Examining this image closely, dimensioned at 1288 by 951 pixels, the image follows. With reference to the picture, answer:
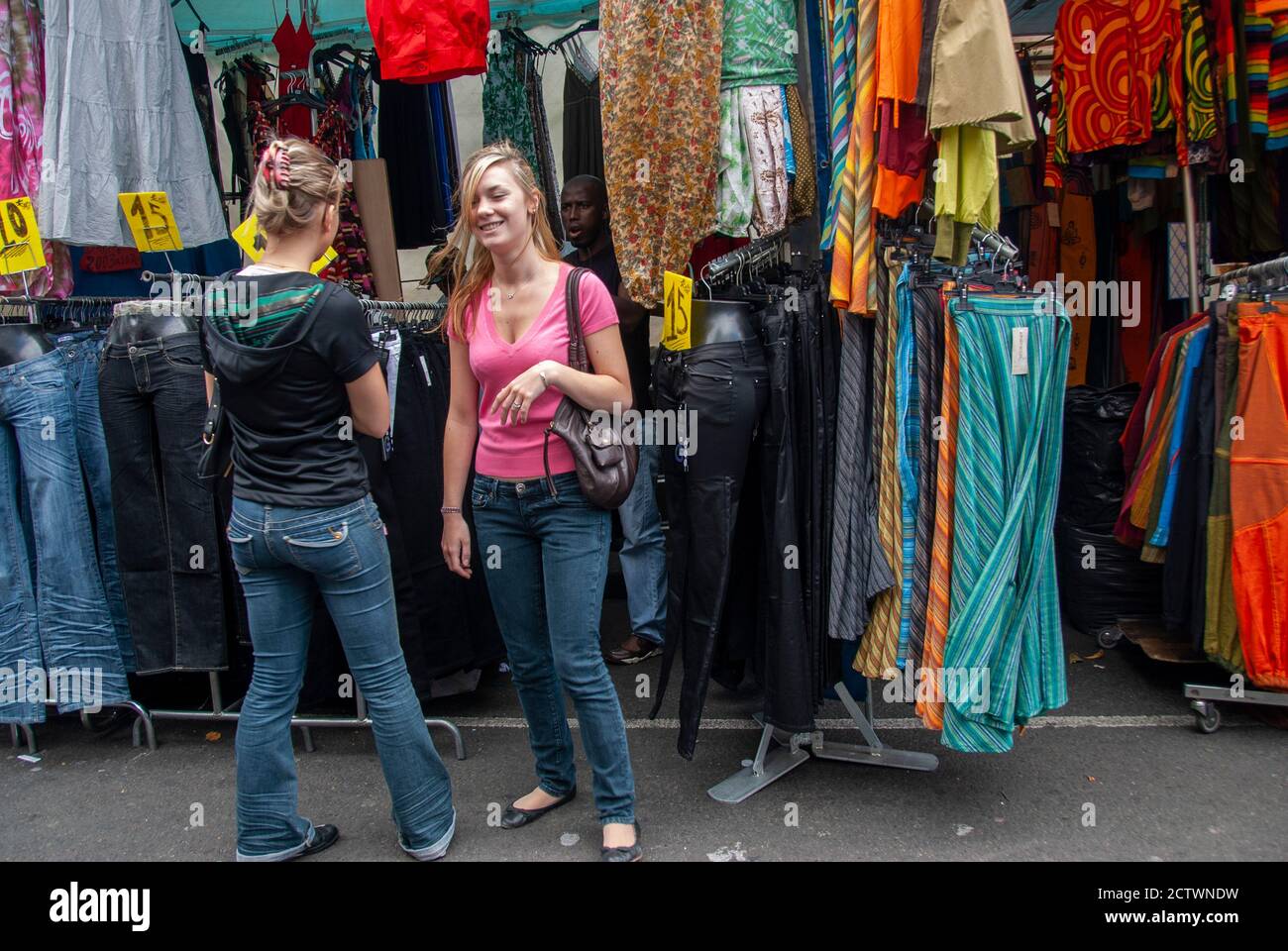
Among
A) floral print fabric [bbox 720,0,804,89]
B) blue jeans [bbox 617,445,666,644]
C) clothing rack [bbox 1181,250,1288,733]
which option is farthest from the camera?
blue jeans [bbox 617,445,666,644]

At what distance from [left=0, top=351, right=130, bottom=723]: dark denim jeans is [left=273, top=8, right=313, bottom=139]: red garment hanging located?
178 cm

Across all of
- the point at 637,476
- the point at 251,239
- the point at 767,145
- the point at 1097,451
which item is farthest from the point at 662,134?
the point at 1097,451

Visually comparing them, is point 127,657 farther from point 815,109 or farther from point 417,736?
point 815,109

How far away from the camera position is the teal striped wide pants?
256 centimetres

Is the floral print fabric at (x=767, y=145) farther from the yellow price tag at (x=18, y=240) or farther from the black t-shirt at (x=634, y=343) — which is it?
the yellow price tag at (x=18, y=240)

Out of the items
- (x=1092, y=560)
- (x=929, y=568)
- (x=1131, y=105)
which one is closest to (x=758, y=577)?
(x=929, y=568)

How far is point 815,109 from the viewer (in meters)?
3.21

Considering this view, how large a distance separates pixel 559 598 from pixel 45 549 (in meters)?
2.03

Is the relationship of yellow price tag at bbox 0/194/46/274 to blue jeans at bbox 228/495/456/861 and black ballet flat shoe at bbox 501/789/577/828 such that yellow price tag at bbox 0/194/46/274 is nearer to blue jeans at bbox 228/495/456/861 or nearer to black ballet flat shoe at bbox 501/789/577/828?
blue jeans at bbox 228/495/456/861

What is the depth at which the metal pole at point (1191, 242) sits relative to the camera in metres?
3.61

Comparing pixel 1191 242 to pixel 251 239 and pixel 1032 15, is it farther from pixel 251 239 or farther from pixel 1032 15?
pixel 251 239

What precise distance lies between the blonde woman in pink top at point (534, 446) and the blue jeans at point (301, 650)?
0.30 metres

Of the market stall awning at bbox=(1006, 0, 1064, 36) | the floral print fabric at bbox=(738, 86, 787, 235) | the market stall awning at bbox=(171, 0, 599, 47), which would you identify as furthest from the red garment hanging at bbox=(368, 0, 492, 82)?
the market stall awning at bbox=(1006, 0, 1064, 36)

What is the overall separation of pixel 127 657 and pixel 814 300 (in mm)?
2749
